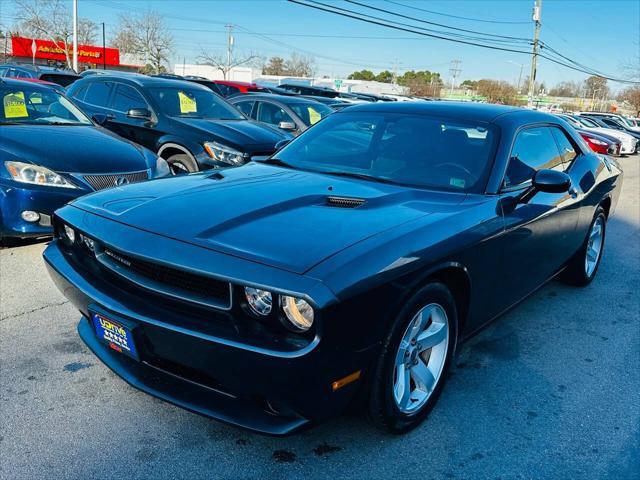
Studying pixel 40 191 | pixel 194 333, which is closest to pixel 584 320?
pixel 194 333

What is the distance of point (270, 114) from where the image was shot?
994 cm

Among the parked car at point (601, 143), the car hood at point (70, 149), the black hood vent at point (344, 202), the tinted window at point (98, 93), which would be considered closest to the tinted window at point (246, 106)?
the tinted window at point (98, 93)

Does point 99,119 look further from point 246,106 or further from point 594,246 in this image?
point 594,246

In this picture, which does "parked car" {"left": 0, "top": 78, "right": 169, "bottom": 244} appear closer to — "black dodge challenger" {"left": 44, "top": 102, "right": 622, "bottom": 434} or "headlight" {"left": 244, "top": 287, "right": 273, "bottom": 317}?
A: "black dodge challenger" {"left": 44, "top": 102, "right": 622, "bottom": 434}

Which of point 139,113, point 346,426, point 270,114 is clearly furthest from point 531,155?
point 270,114

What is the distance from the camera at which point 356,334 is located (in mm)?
2057

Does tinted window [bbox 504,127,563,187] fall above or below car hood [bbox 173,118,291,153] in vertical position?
above

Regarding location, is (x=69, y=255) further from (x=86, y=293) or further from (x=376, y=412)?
(x=376, y=412)

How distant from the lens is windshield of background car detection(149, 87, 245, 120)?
7.25m

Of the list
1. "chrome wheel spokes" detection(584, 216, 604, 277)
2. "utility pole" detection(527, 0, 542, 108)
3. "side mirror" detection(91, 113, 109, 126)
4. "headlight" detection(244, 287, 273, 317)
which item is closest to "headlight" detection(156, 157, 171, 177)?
"side mirror" detection(91, 113, 109, 126)

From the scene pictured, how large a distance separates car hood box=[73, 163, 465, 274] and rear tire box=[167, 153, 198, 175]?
3.58m

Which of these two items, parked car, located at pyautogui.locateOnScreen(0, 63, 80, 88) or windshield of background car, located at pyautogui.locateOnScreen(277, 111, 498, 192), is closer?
windshield of background car, located at pyautogui.locateOnScreen(277, 111, 498, 192)

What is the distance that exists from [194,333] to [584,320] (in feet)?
11.0

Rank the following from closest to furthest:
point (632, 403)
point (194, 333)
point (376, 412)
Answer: point (194, 333)
point (376, 412)
point (632, 403)
